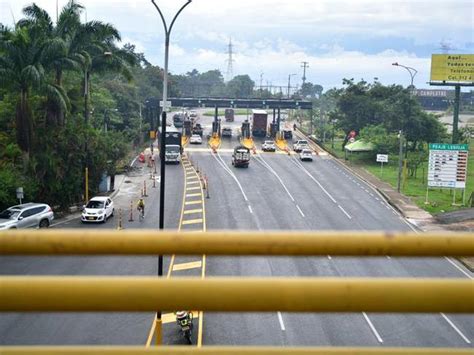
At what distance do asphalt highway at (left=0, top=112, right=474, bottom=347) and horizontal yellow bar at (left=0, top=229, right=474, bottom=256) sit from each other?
167 millimetres

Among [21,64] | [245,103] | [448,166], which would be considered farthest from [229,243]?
[245,103]

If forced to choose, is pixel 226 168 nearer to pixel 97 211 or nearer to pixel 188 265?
pixel 97 211

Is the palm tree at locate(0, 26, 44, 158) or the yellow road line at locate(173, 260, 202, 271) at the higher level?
the palm tree at locate(0, 26, 44, 158)

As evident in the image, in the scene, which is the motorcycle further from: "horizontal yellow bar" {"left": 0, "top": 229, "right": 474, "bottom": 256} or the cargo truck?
the cargo truck

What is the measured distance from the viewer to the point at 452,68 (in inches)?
2388

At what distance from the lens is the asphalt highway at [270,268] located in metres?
16.4

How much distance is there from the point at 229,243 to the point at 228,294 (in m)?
0.21

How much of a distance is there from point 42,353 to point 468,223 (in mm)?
33559

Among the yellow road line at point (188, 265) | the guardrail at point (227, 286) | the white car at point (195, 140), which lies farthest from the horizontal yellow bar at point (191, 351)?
the white car at point (195, 140)

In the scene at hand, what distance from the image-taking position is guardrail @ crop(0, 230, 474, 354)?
85.4 inches

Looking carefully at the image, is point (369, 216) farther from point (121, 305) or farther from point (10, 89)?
point (121, 305)

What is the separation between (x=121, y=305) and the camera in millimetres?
2182

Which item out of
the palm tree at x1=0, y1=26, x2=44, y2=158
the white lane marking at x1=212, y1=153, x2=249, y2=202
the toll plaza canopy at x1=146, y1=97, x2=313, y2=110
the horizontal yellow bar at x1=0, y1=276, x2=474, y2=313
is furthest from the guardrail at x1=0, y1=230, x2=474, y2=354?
the toll plaza canopy at x1=146, y1=97, x2=313, y2=110

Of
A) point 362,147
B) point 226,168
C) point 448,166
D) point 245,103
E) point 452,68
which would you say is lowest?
point 226,168
